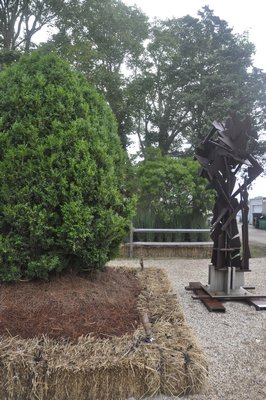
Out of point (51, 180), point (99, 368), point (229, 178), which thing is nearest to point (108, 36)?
point (229, 178)

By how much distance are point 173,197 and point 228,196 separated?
145 inches

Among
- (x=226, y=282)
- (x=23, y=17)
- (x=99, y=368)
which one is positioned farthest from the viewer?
(x=23, y=17)

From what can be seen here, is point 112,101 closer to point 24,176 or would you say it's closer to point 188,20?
point 188,20

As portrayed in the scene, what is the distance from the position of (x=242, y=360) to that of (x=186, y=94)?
1247cm

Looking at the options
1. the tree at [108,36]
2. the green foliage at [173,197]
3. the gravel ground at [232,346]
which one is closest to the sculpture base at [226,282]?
the gravel ground at [232,346]

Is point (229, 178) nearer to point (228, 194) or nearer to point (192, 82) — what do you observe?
point (228, 194)

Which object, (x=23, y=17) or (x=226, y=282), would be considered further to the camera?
(x=23, y=17)

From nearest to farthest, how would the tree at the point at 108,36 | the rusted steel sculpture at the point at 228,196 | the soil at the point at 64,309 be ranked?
the soil at the point at 64,309 < the rusted steel sculpture at the point at 228,196 < the tree at the point at 108,36

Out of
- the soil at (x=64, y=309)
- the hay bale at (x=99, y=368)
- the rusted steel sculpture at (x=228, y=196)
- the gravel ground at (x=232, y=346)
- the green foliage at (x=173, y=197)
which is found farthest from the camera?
the green foliage at (x=173, y=197)

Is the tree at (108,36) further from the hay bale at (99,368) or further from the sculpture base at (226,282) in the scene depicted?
the hay bale at (99,368)

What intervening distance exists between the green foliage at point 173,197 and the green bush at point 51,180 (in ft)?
17.5

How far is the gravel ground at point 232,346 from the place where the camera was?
199 cm

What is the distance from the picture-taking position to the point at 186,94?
13.5m

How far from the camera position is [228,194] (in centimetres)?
412
